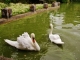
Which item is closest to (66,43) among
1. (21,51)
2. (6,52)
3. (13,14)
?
(21,51)

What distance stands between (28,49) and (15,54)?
565 mm

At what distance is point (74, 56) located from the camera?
7.86 m

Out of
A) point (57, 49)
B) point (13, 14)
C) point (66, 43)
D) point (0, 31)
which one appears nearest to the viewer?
point (57, 49)

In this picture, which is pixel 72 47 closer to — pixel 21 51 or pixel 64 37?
pixel 64 37

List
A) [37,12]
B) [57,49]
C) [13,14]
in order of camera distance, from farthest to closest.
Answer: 1. [37,12]
2. [13,14]
3. [57,49]

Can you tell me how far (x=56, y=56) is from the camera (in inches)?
308

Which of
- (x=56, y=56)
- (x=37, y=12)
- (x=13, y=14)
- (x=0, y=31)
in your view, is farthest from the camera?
(x=37, y=12)

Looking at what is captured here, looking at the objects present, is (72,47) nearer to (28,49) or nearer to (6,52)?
(28,49)

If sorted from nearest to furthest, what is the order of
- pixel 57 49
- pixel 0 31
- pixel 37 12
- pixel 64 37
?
1. pixel 57 49
2. pixel 64 37
3. pixel 0 31
4. pixel 37 12

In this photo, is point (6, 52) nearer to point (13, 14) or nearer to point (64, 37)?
point (64, 37)

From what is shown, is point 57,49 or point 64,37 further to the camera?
point 64,37

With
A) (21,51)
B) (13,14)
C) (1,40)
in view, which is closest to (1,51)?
(21,51)

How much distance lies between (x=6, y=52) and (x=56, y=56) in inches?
77.2

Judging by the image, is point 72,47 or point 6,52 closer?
point 6,52
